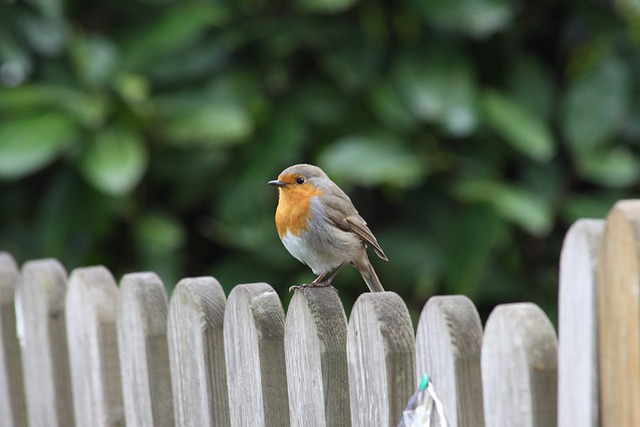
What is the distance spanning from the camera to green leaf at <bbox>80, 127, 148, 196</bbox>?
14.9ft

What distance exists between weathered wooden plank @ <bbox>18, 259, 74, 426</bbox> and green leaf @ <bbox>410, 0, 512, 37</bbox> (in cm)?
269

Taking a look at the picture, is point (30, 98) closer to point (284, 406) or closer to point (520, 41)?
point (520, 41)

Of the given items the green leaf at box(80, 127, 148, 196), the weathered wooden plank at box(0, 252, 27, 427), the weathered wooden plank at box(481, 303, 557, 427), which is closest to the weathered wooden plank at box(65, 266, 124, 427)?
the weathered wooden plank at box(0, 252, 27, 427)

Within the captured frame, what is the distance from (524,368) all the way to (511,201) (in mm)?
3086

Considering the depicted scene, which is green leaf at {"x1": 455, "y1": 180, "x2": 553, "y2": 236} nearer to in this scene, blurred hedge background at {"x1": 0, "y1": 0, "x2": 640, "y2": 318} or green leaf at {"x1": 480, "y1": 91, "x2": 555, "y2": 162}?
blurred hedge background at {"x1": 0, "y1": 0, "x2": 640, "y2": 318}

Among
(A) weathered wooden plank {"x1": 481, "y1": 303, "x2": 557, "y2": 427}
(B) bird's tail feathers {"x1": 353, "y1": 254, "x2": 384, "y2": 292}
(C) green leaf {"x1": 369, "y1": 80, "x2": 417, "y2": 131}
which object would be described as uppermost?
(C) green leaf {"x1": 369, "y1": 80, "x2": 417, "y2": 131}

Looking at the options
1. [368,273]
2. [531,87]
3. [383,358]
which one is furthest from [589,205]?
[383,358]

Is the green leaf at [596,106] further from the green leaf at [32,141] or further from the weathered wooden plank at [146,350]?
the weathered wooden plank at [146,350]

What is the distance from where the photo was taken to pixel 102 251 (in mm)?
5148

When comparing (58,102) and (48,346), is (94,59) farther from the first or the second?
(48,346)

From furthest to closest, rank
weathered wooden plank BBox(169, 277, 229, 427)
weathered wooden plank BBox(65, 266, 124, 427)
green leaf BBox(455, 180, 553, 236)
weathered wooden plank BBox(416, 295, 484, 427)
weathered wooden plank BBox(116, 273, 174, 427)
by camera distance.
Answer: green leaf BBox(455, 180, 553, 236)
weathered wooden plank BBox(65, 266, 124, 427)
weathered wooden plank BBox(116, 273, 174, 427)
weathered wooden plank BBox(169, 277, 229, 427)
weathered wooden plank BBox(416, 295, 484, 427)

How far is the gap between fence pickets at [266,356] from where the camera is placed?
166 cm

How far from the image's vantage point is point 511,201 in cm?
455

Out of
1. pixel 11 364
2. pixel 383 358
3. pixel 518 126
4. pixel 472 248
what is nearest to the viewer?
pixel 383 358
